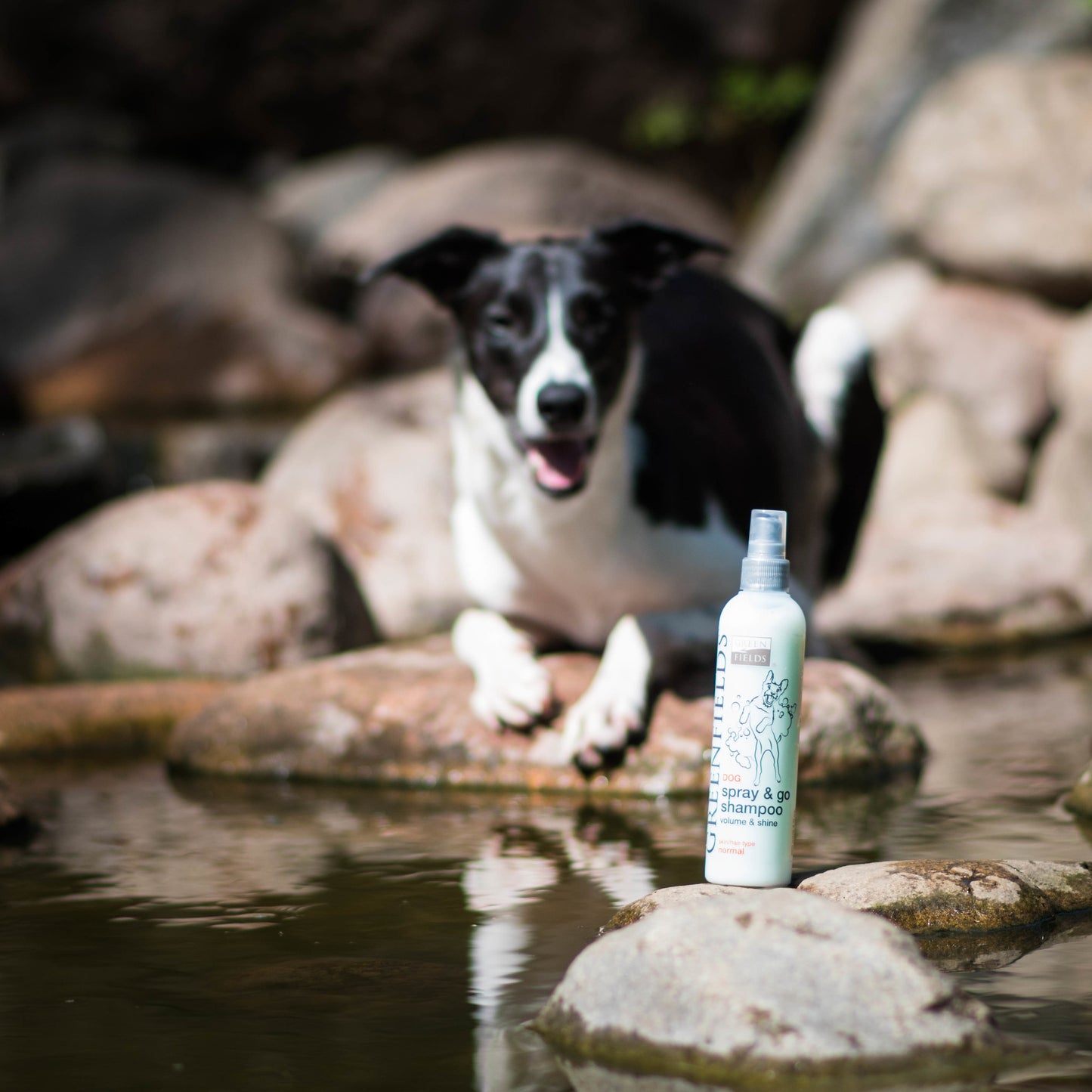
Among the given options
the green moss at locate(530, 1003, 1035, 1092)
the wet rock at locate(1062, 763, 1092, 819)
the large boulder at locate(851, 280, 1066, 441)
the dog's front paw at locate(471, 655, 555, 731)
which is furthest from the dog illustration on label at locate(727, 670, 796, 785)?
the large boulder at locate(851, 280, 1066, 441)

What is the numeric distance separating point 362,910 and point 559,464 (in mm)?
1287

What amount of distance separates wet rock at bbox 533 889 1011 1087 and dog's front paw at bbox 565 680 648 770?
162 centimetres

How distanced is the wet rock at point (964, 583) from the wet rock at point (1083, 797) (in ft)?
8.51

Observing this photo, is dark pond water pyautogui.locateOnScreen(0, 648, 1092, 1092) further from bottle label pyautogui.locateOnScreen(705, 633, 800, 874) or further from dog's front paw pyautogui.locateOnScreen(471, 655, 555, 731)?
bottle label pyautogui.locateOnScreen(705, 633, 800, 874)

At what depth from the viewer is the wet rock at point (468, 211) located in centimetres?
1026

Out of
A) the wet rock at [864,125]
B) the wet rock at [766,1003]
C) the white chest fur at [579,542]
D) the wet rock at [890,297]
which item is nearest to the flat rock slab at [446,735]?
the white chest fur at [579,542]

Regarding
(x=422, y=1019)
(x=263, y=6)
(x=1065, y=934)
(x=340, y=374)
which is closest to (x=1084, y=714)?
(x=1065, y=934)

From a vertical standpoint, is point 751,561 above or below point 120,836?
above

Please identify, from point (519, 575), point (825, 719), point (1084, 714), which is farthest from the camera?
point (1084, 714)

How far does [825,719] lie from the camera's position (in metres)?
3.77

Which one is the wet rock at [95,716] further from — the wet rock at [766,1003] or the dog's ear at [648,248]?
the wet rock at [766,1003]

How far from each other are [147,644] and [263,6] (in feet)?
30.5

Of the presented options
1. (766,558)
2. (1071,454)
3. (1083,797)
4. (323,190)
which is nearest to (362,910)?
(766,558)

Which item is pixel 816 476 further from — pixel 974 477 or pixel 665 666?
pixel 974 477
